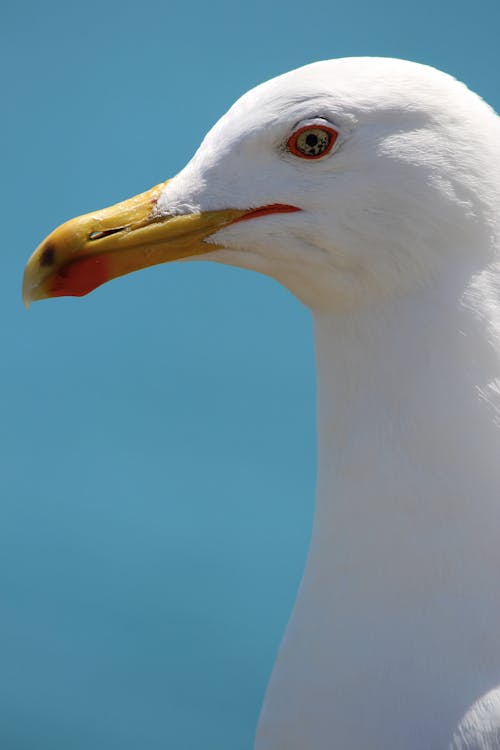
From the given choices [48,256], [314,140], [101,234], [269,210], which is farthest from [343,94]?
[48,256]

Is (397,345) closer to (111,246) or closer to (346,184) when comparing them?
(346,184)

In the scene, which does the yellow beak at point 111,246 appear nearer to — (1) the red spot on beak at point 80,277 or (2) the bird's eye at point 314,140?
(1) the red spot on beak at point 80,277

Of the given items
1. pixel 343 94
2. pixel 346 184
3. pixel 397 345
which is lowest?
pixel 397 345

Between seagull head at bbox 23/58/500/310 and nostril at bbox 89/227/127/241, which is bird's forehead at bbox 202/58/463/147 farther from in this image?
nostril at bbox 89/227/127/241

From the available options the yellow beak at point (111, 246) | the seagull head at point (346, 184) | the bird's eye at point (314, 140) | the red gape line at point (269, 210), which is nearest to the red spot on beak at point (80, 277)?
the yellow beak at point (111, 246)

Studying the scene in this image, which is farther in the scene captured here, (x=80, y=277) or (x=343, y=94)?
(x=80, y=277)

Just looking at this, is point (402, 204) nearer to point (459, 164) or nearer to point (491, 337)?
point (459, 164)

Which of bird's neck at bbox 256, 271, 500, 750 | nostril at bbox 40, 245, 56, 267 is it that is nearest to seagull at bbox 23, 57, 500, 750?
bird's neck at bbox 256, 271, 500, 750
